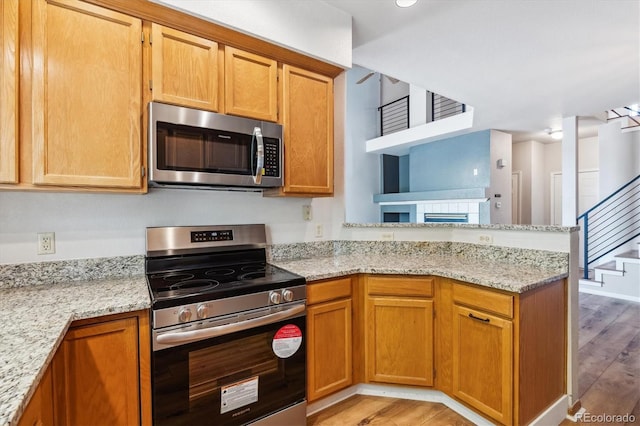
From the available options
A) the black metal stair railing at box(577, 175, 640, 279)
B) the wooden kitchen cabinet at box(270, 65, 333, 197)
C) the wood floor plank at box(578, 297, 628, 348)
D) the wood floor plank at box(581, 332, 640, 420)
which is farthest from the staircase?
the wooden kitchen cabinet at box(270, 65, 333, 197)

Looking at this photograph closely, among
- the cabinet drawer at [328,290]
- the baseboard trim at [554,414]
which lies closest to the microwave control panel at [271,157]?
the cabinet drawer at [328,290]

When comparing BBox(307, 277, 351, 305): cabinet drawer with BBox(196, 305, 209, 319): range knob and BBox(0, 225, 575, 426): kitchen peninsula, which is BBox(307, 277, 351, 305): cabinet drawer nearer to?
BBox(0, 225, 575, 426): kitchen peninsula

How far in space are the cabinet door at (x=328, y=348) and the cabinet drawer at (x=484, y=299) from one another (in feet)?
2.13

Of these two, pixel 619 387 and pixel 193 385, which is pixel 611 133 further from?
pixel 193 385

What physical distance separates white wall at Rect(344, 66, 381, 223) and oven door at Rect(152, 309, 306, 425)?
574 cm

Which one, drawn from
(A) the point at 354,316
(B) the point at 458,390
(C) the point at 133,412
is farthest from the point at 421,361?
(C) the point at 133,412

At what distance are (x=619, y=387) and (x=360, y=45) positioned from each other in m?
3.15

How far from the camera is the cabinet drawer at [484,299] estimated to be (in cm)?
161

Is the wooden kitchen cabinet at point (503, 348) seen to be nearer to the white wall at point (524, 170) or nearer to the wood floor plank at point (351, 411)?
the wood floor plank at point (351, 411)

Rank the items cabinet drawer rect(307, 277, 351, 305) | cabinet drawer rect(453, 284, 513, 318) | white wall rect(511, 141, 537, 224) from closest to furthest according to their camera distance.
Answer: cabinet drawer rect(453, 284, 513, 318), cabinet drawer rect(307, 277, 351, 305), white wall rect(511, 141, 537, 224)

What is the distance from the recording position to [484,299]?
172 cm

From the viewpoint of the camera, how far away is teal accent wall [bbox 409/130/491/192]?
5566 mm

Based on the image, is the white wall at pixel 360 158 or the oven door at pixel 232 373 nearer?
the oven door at pixel 232 373

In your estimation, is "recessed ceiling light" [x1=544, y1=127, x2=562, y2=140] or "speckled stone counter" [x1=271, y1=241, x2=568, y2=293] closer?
"speckled stone counter" [x1=271, y1=241, x2=568, y2=293]
